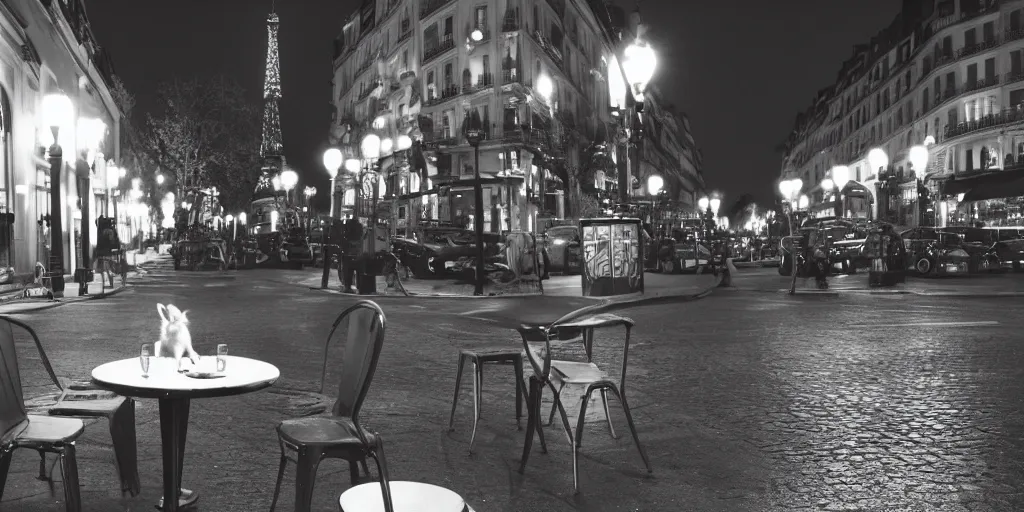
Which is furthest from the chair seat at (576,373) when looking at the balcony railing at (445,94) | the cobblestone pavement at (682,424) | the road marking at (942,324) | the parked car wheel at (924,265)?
the balcony railing at (445,94)

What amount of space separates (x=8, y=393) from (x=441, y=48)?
1834 inches

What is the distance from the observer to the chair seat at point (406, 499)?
3.14m

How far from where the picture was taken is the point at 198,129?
178 ft

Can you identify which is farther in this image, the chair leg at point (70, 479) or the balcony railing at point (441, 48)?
the balcony railing at point (441, 48)

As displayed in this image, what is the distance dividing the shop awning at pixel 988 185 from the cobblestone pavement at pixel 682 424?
31147mm

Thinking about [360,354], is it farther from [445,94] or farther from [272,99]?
[272,99]

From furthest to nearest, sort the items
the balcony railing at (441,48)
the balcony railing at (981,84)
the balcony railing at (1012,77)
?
the balcony railing at (981,84) < the balcony railing at (1012,77) < the balcony railing at (441,48)

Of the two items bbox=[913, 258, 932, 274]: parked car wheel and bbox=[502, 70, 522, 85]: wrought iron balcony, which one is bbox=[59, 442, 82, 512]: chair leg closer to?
bbox=[913, 258, 932, 274]: parked car wheel

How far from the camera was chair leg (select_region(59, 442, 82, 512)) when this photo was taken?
13.0 ft

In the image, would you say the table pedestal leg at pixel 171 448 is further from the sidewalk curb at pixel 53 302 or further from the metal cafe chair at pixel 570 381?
the sidewalk curb at pixel 53 302

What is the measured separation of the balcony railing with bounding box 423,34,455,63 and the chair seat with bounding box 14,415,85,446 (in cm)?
4548

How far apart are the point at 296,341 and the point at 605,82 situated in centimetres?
6315

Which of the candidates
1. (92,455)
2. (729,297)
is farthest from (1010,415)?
(729,297)

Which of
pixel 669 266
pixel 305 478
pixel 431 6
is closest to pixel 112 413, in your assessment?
pixel 305 478
